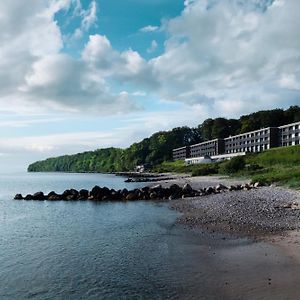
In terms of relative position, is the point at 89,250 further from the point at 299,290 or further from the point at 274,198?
the point at 274,198

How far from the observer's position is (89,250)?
725 inches

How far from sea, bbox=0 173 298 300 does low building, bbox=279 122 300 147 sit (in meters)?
106

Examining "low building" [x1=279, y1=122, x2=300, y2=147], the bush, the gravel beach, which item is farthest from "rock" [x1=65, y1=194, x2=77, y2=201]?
"low building" [x1=279, y1=122, x2=300, y2=147]

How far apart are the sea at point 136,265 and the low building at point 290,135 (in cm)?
10566

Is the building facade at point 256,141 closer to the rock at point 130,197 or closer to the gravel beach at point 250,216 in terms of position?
the rock at point 130,197

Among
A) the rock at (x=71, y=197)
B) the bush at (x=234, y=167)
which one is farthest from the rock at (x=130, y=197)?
the bush at (x=234, y=167)

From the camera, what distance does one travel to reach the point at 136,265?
15445 millimetres

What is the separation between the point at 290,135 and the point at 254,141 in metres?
20.1

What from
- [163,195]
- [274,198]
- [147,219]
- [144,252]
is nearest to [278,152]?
[163,195]

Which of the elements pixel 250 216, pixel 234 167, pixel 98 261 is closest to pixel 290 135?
pixel 234 167

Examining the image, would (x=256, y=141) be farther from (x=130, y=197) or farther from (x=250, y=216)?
(x=250, y=216)

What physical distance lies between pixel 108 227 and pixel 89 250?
24.3 ft

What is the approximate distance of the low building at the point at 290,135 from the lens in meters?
120

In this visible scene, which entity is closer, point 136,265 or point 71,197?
point 136,265
